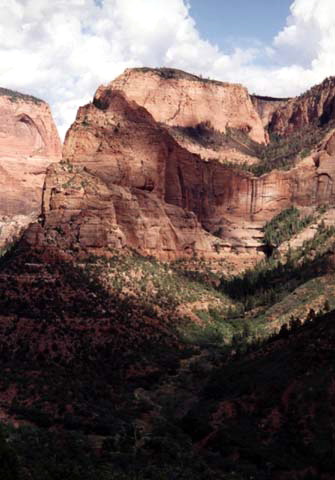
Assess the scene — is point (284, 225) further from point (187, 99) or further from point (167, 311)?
point (187, 99)

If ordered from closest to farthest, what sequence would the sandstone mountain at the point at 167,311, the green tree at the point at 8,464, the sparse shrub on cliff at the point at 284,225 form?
the green tree at the point at 8,464, the sandstone mountain at the point at 167,311, the sparse shrub on cliff at the point at 284,225

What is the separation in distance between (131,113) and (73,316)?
52290 mm

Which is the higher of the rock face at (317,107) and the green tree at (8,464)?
the rock face at (317,107)

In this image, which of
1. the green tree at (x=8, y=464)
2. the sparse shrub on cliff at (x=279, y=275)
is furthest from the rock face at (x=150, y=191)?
the green tree at (x=8, y=464)

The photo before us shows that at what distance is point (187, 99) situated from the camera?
604ft

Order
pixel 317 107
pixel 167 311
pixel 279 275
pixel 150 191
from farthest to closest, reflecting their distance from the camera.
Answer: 1. pixel 317 107
2. pixel 150 191
3. pixel 279 275
4. pixel 167 311

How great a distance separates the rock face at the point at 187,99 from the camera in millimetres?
180000

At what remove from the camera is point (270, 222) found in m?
136

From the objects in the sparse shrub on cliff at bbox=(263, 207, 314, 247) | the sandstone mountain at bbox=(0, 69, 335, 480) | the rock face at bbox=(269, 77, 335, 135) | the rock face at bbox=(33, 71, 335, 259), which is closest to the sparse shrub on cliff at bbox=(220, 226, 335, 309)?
the sandstone mountain at bbox=(0, 69, 335, 480)

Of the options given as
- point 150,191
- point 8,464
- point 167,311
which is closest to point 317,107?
point 150,191

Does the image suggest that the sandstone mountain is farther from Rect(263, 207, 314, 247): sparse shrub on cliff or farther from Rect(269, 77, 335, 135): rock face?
Rect(269, 77, 335, 135): rock face

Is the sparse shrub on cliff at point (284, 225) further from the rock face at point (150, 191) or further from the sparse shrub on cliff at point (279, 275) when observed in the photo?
the sparse shrub on cliff at point (279, 275)

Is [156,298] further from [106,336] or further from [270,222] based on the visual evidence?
[270,222]

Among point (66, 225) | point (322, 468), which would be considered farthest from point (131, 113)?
point (322, 468)
